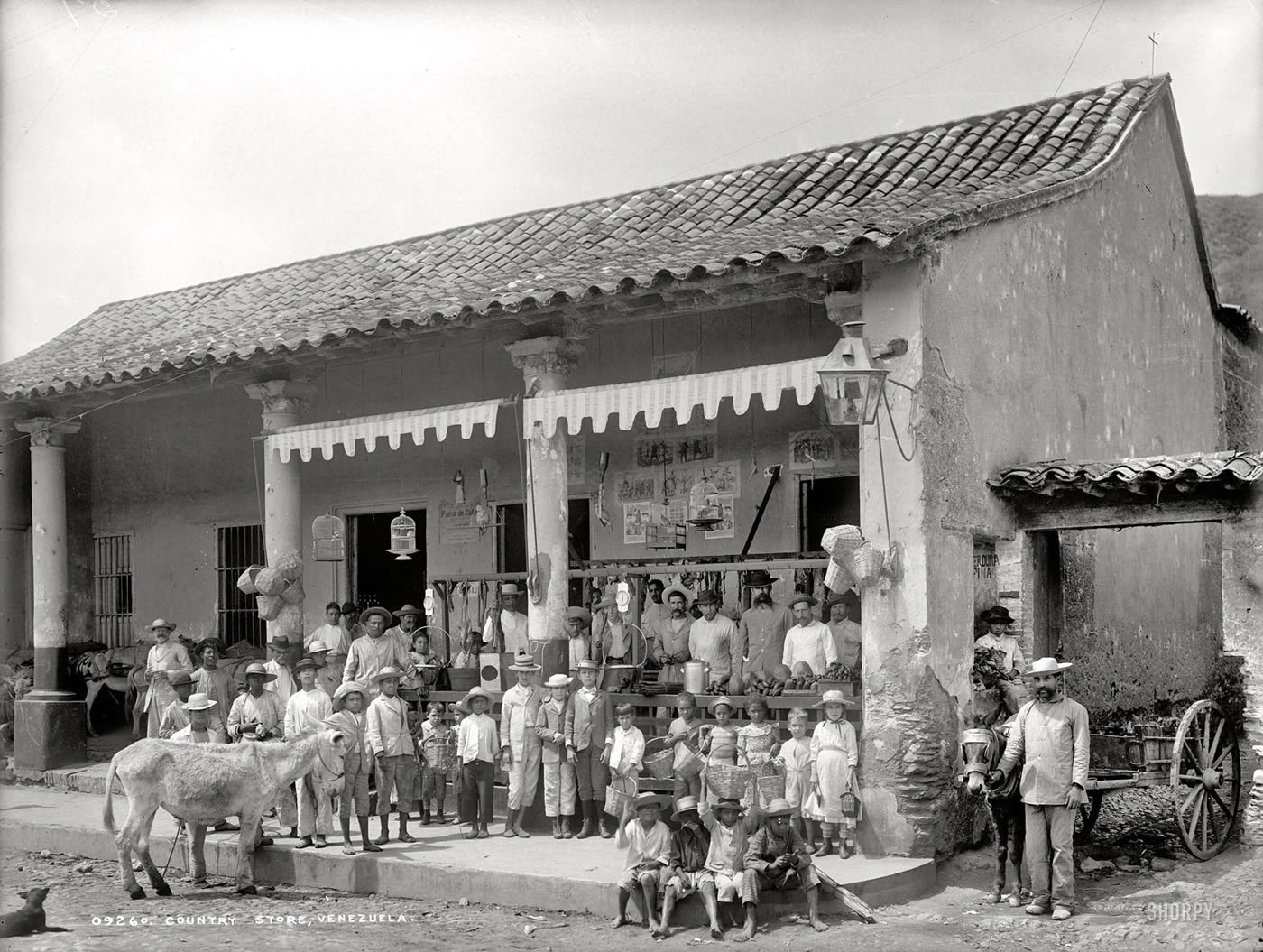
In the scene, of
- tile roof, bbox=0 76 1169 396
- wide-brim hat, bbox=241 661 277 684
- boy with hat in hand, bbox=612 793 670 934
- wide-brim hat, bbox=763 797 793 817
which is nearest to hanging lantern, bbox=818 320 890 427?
tile roof, bbox=0 76 1169 396

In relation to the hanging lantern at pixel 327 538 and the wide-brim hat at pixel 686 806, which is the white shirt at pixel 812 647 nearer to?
the wide-brim hat at pixel 686 806

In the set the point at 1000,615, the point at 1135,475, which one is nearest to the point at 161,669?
the point at 1000,615

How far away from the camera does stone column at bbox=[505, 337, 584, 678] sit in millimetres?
10375

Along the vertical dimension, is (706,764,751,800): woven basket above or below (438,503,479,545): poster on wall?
below

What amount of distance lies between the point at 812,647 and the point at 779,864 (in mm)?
2511

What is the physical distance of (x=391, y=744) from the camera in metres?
9.74

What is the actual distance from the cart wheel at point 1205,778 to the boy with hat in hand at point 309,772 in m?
5.85

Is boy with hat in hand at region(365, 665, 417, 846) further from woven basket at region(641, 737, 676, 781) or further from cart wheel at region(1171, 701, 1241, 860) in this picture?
cart wheel at region(1171, 701, 1241, 860)

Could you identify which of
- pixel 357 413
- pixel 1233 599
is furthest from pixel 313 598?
pixel 1233 599

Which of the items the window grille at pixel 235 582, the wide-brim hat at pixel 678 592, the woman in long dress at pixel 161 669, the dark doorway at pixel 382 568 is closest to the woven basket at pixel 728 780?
the wide-brim hat at pixel 678 592

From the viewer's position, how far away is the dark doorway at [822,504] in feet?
38.5

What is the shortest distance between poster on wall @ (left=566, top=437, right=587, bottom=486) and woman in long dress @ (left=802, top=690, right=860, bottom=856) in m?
4.63

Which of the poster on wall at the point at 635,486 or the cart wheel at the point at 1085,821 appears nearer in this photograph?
the cart wheel at the point at 1085,821

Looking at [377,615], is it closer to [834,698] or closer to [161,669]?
[161,669]
